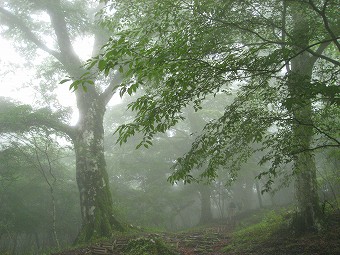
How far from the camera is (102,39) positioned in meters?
16.6

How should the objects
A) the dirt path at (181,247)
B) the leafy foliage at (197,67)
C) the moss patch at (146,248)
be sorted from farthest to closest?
the dirt path at (181,247) < the moss patch at (146,248) < the leafy foliage at (197,67)

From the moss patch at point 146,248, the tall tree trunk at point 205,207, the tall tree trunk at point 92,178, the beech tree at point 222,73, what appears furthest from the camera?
the tall tree trunk at point 205,207

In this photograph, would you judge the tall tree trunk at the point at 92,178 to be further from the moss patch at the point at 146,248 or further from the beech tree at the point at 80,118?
the moss patch at the point at 146,248

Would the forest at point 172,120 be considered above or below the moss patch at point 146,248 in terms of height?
above

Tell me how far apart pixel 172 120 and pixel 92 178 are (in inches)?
351

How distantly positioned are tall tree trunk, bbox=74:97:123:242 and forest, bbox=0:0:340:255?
6 cm

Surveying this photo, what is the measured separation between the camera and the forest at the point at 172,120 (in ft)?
11.9

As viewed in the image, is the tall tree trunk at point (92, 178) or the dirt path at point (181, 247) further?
the tall tree trunk at point (92, 178)

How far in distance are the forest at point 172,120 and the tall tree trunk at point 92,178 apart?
2.2 inches

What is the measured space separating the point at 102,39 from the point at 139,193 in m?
11.9

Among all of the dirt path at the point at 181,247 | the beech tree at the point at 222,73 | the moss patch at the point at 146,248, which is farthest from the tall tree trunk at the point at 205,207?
the beech tree at the point at 222,73

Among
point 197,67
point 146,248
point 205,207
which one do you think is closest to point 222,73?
point 197,67

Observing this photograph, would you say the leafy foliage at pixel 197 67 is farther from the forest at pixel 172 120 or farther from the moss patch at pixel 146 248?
the moss patch at pixel 146 248

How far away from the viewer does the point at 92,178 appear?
11875 millimetres
